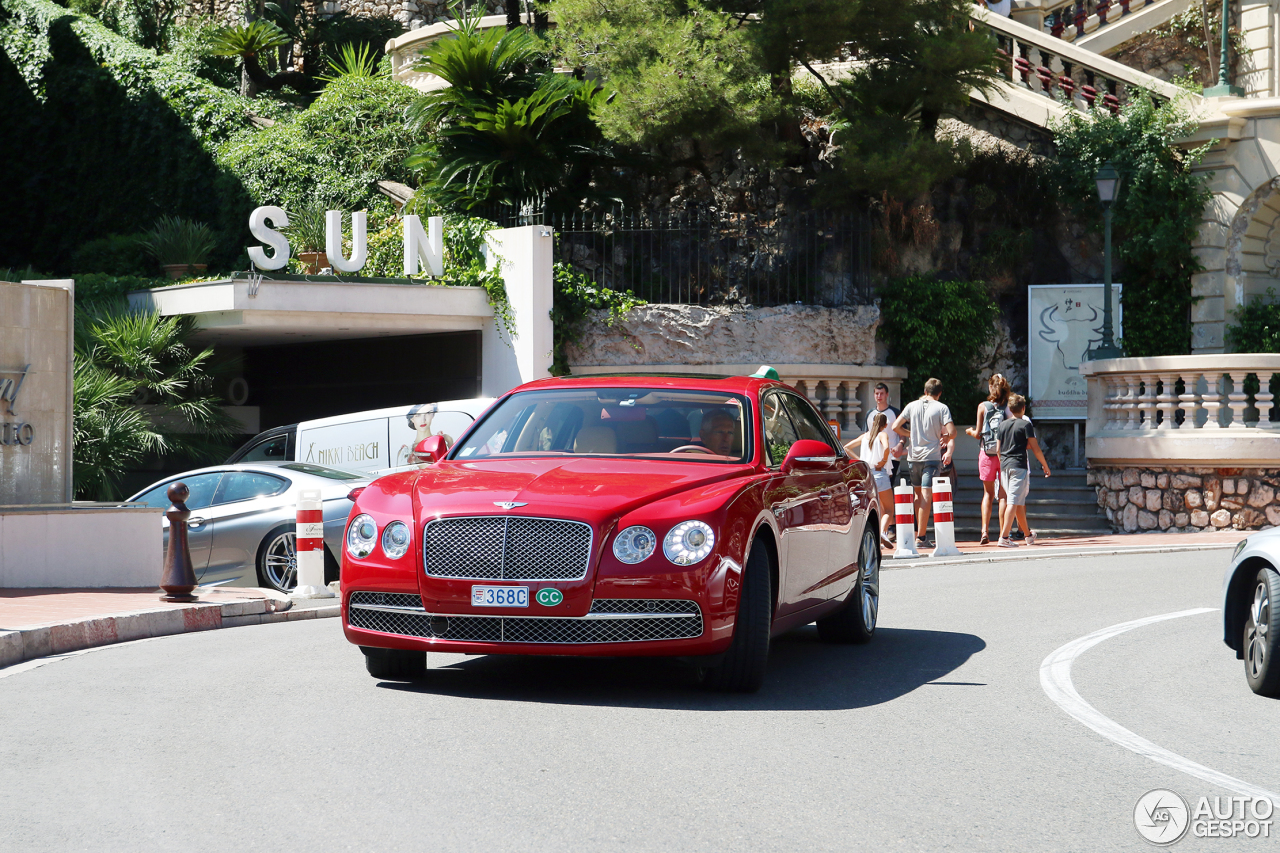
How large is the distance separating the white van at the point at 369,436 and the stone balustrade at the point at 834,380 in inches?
208

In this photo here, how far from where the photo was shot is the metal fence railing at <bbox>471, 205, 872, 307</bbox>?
2134 cm

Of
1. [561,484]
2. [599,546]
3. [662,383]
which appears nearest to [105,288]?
[662,383]

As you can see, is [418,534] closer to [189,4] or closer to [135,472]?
[135,472]

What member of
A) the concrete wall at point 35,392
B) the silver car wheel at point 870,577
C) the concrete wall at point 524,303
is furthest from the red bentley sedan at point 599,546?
the concrete wall at point 524,303

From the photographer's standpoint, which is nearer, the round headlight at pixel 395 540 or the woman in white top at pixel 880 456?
the round headlight at pixel 395 540

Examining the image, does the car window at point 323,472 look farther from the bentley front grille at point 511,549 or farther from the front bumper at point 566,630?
the bentley front grille at point 511,549

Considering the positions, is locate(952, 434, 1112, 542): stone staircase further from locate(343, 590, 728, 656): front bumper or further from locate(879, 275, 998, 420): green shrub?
locate(343, 590, 728, 656): front bumper

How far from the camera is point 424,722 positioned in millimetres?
6504

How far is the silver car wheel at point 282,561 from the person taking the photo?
13.1 m

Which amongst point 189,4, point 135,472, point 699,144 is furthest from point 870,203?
point 189,4

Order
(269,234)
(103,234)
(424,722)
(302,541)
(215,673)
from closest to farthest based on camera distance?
1. (424,722)
2. (215,673)
3. (302,541)
4. (269,234)
5. (103,234)

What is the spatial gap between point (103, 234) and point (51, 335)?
604 inches

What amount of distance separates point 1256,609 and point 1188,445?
11752 mm

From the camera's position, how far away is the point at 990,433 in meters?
17.1
